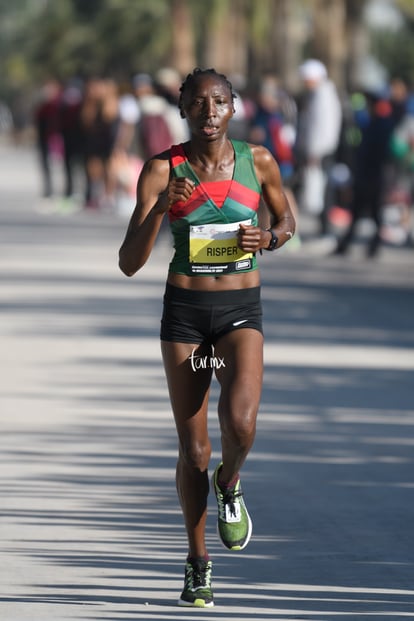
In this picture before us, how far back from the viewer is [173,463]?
9.55 m

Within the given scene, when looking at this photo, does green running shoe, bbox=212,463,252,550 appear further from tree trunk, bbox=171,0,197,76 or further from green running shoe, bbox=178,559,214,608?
tree trunk, bbox=171,0,197,76

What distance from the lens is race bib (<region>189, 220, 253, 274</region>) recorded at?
21.8 feet

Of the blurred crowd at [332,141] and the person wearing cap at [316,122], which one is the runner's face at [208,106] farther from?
the person wearing cap at [316,122]

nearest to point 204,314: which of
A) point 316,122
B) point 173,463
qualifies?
point 173,463

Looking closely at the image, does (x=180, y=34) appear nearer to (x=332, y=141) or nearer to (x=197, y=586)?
(x=332, y=141)

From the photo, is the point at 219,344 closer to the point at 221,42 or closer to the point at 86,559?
the point at 86,559

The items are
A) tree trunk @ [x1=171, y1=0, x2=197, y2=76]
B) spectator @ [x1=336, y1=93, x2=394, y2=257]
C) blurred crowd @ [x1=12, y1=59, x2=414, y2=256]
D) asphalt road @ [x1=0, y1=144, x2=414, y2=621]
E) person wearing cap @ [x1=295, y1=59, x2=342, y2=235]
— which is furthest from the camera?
tree trunk @ [x1=171, y1=0, x2=197, y2=76]

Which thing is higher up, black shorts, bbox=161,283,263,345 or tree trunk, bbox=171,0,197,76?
black shorts, bbox=161,283,263,345

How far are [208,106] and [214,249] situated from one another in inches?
18.6

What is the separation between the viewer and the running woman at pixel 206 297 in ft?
21.6

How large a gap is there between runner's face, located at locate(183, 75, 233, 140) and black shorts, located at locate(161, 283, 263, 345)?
1.75 feet

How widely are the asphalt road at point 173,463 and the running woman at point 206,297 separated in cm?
37

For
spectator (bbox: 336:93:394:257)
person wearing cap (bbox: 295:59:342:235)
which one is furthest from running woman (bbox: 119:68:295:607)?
person wearing cap (bbox: 295:59:342:235)

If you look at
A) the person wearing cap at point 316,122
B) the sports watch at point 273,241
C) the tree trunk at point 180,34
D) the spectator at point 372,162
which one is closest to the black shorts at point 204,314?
the sports watch at point 273,241
